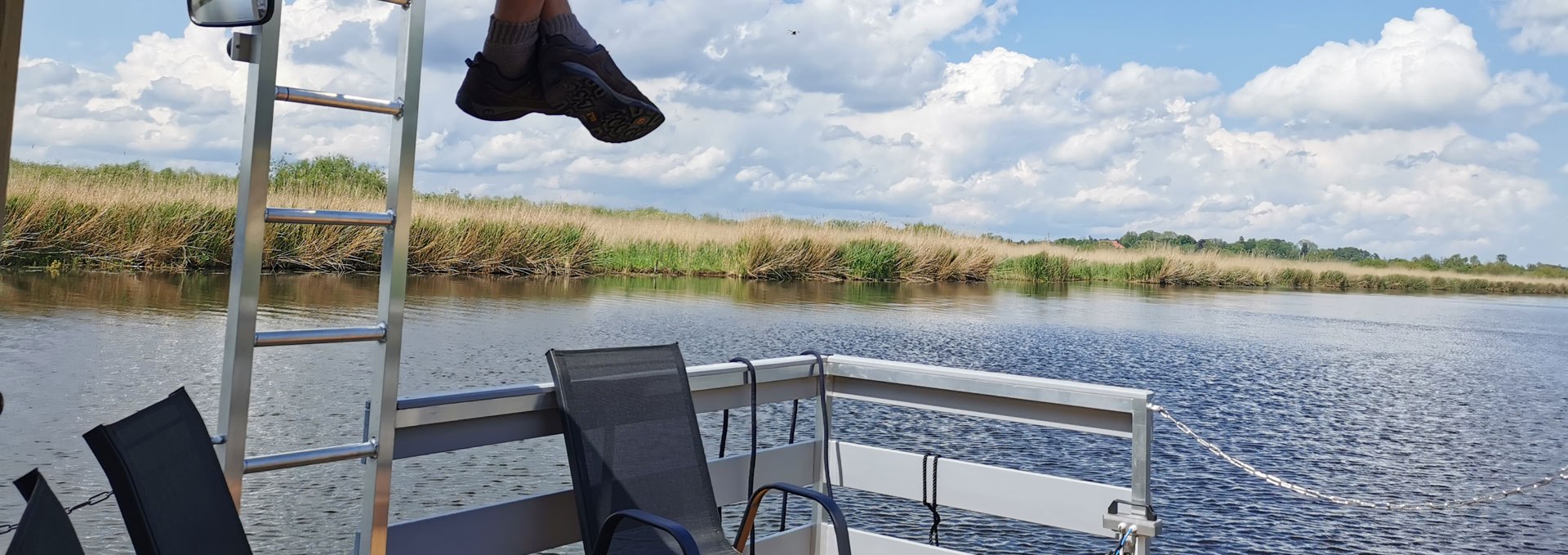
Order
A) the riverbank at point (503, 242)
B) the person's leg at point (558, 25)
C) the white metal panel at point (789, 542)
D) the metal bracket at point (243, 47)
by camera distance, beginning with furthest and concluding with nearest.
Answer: the riverbank at point (503, 242) < the white metal panel at point (789, 542) < the person's leg at point (558, 25) < the metal bracket at point (243, 47)

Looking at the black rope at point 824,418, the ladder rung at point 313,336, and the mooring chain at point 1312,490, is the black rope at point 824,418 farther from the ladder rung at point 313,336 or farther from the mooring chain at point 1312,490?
the ladder rung at point 313,336

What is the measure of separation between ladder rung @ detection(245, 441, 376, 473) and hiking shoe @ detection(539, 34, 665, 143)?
66cm

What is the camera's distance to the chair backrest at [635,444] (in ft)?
6.69

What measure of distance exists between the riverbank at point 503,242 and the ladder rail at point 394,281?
7370 millimetres

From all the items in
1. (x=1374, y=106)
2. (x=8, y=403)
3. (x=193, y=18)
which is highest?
(x=1374, y=106)

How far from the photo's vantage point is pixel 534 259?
40.3 ft

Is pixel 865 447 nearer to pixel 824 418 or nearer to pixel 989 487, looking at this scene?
pixel 824 418

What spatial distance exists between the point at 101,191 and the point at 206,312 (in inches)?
45.7

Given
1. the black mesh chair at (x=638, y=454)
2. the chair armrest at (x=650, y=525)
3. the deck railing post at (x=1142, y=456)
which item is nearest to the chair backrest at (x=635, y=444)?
the black mesh chair at (x=638, y=454)

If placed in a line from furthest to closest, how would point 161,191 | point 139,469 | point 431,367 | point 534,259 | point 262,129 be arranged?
point 534,259 → point 161,191 → point 431,367 → point 262,129 → point 139,469

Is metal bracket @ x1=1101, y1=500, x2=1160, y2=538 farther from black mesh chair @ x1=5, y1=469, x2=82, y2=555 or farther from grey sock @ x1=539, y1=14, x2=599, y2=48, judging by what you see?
black mesh chair @ x1=5, y1=469, x2=82, y2=555

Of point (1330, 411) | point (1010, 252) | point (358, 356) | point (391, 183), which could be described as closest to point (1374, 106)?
point (1010, 252)

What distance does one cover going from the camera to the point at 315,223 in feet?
5.60

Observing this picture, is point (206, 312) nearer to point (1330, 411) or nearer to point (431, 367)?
point (431, 367)
